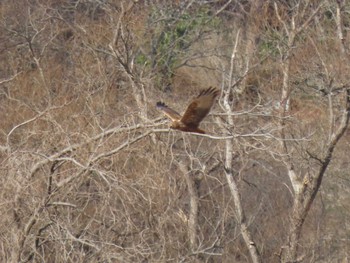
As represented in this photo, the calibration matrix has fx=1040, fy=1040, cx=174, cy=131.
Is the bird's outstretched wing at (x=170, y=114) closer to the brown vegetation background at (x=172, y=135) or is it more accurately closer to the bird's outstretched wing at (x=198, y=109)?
the bird's outstretched wing at (x=198, y=109)

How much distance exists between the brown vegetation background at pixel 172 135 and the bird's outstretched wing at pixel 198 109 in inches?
15.9

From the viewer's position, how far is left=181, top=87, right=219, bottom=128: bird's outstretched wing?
739cm

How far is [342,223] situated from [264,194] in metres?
1.27

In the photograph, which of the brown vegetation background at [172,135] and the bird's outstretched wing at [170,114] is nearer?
the bird's outstretched wing at [170,114]

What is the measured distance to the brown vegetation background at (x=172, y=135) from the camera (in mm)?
8430

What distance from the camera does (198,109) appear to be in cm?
743

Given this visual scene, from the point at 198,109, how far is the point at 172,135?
2185 millimetres

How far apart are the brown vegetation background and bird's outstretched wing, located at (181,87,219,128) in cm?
40

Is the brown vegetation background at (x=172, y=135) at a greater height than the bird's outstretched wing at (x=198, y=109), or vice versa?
the bird's outstretched wing at (x=198, y=109)

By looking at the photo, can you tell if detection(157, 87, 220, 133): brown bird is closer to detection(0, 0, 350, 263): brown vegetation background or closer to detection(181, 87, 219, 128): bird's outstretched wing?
detection(181, 87, 219, 128): bird's outstretched wing

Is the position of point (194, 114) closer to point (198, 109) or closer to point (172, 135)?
point (198, 109)

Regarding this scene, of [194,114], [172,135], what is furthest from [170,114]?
[172,135]

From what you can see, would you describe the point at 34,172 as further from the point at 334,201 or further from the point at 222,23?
the point at 222,23

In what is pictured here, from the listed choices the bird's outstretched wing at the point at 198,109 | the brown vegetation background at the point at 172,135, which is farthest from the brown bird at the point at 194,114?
the brown vegetation background at the point at 172,135
